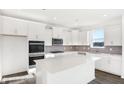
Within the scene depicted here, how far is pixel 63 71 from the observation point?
1784 mm

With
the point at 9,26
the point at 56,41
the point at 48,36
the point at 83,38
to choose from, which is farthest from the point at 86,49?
the point at 9,26

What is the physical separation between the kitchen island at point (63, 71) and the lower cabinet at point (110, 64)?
1311mm

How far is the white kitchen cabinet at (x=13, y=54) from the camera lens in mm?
3311

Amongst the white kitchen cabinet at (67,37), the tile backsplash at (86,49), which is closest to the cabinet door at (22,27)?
the tile backsplash at (86,49)

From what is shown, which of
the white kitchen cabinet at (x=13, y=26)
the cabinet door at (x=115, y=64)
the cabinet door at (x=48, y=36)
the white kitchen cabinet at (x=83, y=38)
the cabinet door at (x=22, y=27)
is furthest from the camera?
the white kitchen cabinet at (x=83, y=38)

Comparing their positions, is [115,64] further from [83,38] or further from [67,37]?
[67,37]

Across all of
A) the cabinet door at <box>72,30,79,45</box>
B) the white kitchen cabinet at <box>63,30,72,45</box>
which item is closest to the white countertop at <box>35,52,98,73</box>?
the white kitchen cabinet at <box>63,30,72,45</box>

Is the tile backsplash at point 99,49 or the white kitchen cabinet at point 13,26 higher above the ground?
the white kitchen cabinet at point 13,26

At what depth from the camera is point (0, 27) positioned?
2994 millimetres

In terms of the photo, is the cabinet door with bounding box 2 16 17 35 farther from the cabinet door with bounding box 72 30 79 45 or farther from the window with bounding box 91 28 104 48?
the window with bounding box 91 28 104 48

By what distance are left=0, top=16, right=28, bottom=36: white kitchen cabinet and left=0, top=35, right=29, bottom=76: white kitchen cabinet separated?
26cm

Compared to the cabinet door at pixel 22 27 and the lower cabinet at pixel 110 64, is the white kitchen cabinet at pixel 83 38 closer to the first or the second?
the lower cabinet at pixel 110 64
